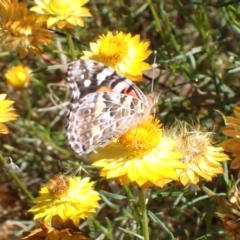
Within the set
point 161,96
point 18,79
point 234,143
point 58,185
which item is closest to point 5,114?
point 58,185

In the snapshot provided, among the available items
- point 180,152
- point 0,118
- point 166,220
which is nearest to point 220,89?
point 166,220

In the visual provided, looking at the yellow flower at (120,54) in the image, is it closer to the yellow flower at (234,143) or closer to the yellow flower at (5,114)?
the yellow flower at (5,114)

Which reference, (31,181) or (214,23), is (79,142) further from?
(214,23)

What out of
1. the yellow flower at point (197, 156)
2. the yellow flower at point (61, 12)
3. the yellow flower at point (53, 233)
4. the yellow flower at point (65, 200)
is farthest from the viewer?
the yellow flower at point (61, 12)

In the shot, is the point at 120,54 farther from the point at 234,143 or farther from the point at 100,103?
the point at 234,143

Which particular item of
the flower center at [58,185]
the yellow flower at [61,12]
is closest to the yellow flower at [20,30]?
the yellow flower at [61,12]
